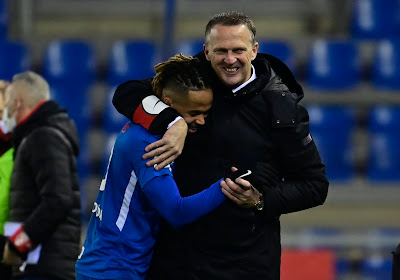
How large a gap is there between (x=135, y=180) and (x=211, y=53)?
2.01 ft

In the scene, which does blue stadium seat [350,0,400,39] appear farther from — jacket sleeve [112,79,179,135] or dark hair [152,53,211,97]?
dark hair [152,53,211,97]

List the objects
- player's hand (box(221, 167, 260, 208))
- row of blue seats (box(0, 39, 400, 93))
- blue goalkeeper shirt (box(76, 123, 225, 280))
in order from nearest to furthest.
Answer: player's hand (box(221, 167, 260, 208)), blue goalkeeper shirt (box(76, 123, 225, 280)), row of blue seats (box(0, 39, 400, 93))

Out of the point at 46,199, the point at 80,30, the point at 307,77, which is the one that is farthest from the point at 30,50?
the point at 46,199

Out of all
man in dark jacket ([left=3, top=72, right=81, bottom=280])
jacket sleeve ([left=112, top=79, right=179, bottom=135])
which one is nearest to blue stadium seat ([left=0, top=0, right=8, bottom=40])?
man in dark jacket ([left=3, top=72, right=81, bottom=280])

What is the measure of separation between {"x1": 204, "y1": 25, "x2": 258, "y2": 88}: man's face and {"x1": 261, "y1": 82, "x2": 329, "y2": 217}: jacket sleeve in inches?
6.5

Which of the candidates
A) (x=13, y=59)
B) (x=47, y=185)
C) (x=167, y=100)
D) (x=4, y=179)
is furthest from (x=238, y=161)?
(x=13, y=59)

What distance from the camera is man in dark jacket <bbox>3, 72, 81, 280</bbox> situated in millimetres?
4801

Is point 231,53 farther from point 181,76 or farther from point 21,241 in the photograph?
point 21,241

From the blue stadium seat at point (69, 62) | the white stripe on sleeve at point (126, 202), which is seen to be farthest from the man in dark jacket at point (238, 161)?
the blue stadium seat at point (69, 62)

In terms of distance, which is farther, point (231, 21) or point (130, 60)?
point (130, 60)

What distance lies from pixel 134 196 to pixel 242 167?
455 millimetres

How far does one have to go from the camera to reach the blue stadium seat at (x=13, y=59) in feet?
34.3

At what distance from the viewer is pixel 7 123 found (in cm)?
524

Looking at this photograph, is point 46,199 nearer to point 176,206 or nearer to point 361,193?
point 176,206
